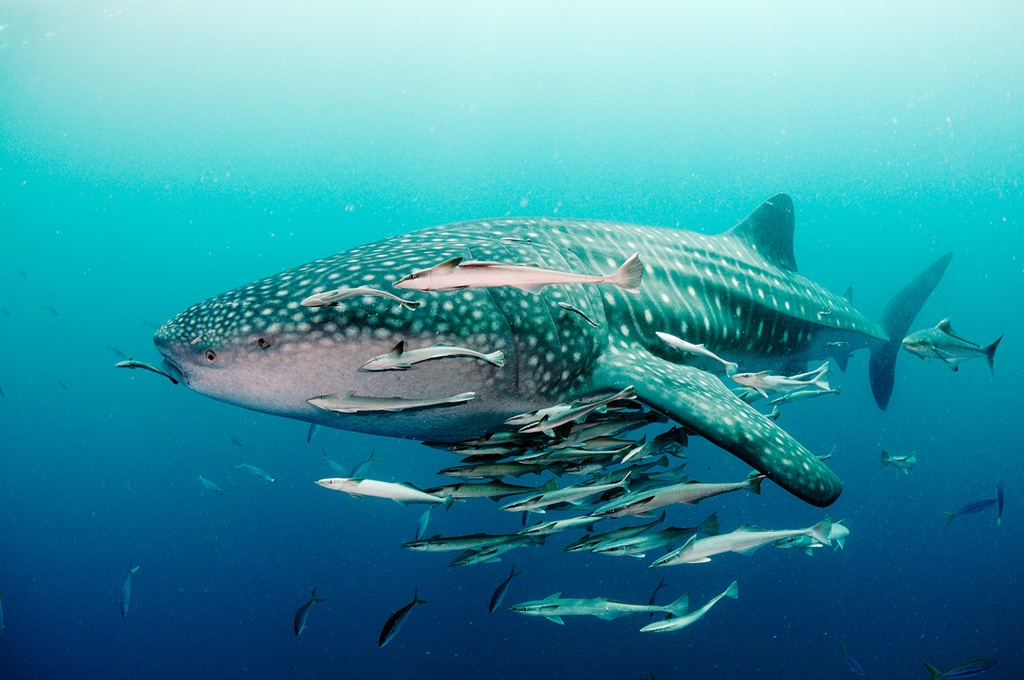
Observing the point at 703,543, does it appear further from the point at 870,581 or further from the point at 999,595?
the point at 999,595

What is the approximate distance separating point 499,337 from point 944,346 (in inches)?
190

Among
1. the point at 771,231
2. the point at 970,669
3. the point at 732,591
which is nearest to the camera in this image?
the point at 732,591

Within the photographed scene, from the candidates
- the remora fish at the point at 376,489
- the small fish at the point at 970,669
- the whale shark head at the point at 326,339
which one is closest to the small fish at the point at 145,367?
the whale shark head at the point at 326,339

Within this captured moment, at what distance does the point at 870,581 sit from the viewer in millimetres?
18375

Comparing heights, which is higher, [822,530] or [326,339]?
[326,339]

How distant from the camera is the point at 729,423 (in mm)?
2564

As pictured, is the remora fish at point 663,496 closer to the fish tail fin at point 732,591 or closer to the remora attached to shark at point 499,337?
the remora attached to shark at point 499,337

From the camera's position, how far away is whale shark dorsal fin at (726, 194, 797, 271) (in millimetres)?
5848

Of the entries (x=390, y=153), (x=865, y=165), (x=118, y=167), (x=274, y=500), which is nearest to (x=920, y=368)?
(x=865, y=165)

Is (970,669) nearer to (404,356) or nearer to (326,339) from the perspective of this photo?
(404,356)

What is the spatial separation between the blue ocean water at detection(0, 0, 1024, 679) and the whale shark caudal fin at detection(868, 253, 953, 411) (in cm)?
811

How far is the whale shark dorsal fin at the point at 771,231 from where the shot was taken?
5.85 metres

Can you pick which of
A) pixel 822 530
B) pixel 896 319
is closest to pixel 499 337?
pixel 822 530

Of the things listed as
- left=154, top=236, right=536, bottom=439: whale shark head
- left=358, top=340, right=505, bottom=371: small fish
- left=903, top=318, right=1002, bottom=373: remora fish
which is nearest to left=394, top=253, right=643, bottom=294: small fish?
left=358, top=340, right=505, bottom=371: small fish
